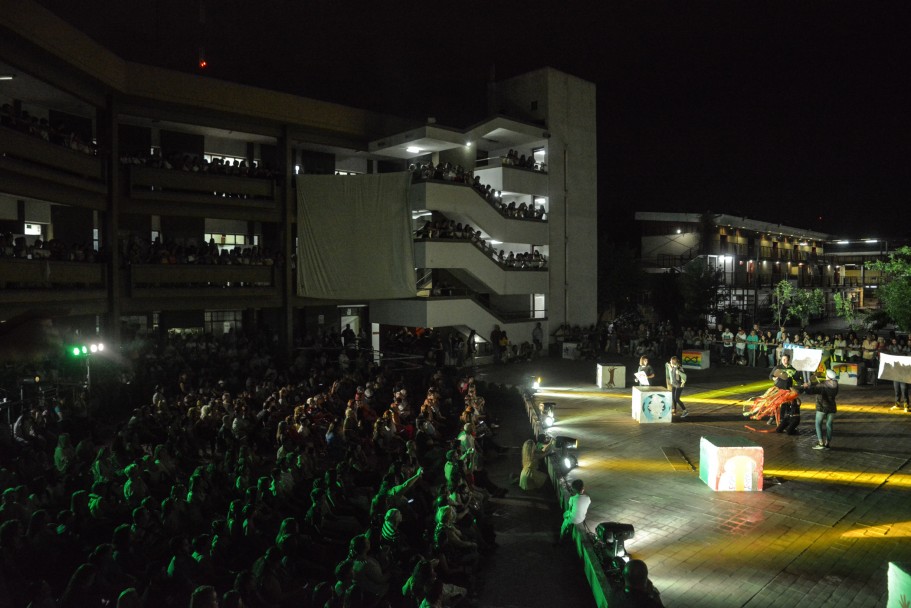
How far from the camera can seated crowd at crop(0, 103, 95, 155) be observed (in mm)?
17500

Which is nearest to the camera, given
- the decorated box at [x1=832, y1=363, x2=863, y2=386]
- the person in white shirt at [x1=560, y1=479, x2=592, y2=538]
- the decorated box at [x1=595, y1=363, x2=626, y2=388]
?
the person in white shirt at [x1=560, y1=479, x2=592, y2=538]

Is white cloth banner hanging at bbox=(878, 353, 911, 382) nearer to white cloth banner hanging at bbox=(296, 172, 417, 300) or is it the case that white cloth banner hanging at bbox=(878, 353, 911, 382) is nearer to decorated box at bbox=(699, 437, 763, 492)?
decorated box at bbox=(699, 437, 763, 492)

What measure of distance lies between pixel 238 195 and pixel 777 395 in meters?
20.9

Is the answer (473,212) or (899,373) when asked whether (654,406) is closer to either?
Answer: (899,373)

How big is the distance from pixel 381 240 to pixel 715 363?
15.2m

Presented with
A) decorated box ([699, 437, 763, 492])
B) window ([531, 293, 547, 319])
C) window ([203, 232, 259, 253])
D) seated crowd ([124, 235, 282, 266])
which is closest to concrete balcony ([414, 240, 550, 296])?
window ([531, 293, 547, 319])

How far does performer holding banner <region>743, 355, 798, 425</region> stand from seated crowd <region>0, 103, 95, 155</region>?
826 inches

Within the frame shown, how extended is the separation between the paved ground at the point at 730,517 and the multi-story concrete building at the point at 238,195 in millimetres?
13456

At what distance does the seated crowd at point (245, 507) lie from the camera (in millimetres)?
6242

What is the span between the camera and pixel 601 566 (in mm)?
7484

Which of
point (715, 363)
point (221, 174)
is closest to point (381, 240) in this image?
point (221, 174)

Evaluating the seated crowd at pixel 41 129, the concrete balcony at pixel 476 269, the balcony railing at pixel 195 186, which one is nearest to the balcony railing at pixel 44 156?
the seated crowd at pixel 41 129

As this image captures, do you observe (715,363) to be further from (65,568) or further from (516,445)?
(65,568)

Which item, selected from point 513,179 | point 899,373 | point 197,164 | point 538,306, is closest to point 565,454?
point 899,373
